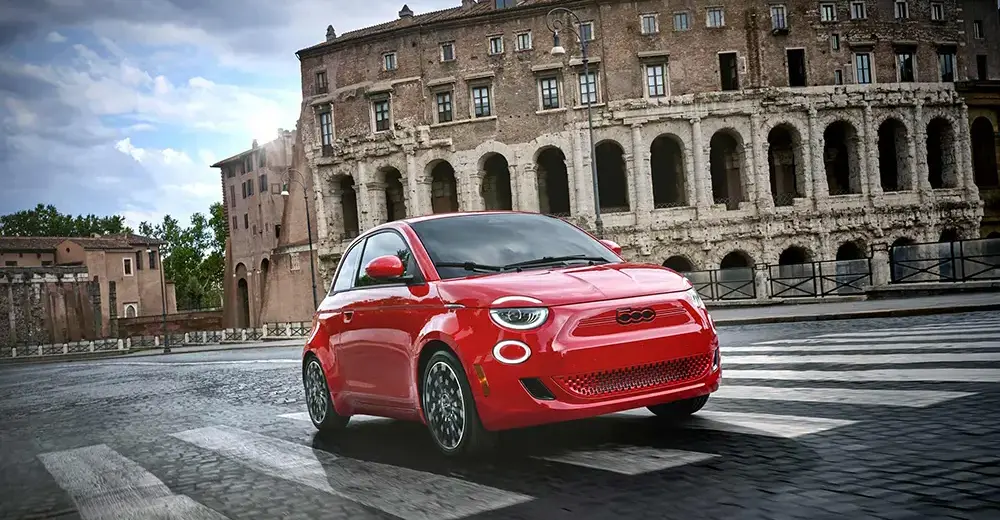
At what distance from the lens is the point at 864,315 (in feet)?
56.9

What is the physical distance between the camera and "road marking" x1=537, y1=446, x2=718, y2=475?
4.73 meters

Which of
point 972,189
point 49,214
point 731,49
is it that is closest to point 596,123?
point 731,49

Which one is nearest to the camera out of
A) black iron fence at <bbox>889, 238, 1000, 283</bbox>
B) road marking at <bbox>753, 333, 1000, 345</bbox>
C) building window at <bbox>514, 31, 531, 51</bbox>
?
road marking at <bbox>753, 333, 1000, 345</bbox>

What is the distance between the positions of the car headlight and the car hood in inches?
1.9

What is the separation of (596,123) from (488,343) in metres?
41.5

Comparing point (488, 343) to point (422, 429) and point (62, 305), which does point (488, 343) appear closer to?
point (422, 429)

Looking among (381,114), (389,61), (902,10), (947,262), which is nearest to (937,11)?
(902,10)

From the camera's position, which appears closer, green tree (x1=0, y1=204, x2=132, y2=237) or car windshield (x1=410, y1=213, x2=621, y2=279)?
car windshield (x1=410, y1=213, x2=621, y2=279)

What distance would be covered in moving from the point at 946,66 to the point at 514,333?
5174 cm

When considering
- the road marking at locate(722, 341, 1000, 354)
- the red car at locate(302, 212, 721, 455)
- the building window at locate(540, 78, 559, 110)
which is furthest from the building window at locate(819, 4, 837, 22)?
the red car at locate(302, 212, 721, 455)

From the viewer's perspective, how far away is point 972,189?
47500mm

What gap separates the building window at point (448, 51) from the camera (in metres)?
48.2

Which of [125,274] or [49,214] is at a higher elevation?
[49,214]

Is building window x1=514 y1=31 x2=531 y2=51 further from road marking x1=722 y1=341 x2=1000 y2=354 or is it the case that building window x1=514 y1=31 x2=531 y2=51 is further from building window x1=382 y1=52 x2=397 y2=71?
road marking x1=722 y1=341 x2=1000 y2=354
